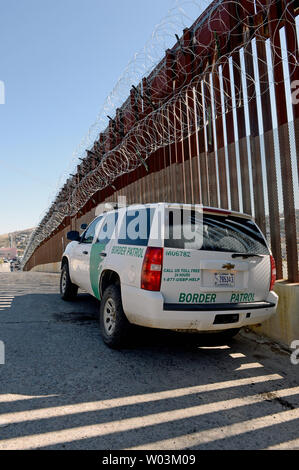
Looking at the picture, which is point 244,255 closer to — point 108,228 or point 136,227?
point 136,227

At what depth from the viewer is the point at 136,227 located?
13.8ft

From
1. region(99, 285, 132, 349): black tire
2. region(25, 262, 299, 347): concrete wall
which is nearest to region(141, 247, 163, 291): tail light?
region(99, 285, 132, 349): black tire

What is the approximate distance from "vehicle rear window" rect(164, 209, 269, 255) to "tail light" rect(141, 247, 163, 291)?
0.51ft

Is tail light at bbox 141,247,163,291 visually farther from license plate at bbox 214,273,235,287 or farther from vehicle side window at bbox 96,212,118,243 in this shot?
vehicle side window at bbox 96,212,118,243

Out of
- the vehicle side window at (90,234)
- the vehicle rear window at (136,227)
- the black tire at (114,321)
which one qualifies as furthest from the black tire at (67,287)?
the vehicle rear window at (136,227)

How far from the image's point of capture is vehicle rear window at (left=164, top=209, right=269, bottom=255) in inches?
147

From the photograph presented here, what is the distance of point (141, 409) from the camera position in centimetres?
279

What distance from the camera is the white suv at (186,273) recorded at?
357 cm

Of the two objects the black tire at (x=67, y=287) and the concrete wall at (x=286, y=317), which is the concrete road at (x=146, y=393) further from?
the black tire at (x=67, y=287)

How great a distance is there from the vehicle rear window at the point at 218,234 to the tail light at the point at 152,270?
6.1 inches

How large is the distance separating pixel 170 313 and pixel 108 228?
2091 mm

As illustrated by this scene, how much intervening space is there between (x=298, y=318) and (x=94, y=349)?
2445 mm

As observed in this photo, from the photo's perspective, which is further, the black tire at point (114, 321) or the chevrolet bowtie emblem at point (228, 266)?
the black tire at point (114, 321)
